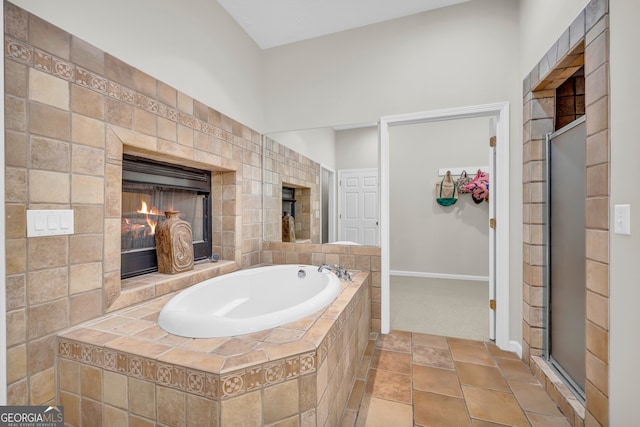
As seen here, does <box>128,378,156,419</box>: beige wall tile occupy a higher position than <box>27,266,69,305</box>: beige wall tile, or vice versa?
<box>27,266,69,305</box>: beige wall tile

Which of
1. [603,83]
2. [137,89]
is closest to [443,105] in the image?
[603,83]

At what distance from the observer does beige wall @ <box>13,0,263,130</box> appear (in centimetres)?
134

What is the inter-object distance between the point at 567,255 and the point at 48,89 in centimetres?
273

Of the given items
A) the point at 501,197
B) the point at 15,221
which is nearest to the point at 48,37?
the point at 15,221

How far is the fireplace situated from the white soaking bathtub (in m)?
0.48

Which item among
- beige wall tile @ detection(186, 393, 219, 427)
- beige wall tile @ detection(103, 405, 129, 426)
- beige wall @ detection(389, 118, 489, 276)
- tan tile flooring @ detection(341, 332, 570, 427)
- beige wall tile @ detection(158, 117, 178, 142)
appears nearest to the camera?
beige wall tile @ detection(186, 393, 219, 427)

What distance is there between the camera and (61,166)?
1.23 m

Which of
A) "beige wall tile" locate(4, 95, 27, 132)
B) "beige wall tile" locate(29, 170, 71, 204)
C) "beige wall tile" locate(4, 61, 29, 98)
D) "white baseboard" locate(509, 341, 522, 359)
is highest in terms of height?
"beige wall tile" locate(4, 61, 29, 98)

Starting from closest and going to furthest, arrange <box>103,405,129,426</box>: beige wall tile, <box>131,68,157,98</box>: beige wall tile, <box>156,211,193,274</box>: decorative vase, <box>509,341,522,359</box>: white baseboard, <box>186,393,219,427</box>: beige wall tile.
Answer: <box>186,393,219,427</box>: beige wall tile < <box>103,405,129,426</box>: beige wall tile < <box>131,68,157,98</box>: beige wall tile < <box>156,211,193,274</box>: decorative vase < <box>509,341,522,359</box>: white baseboard

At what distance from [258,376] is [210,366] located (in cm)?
17

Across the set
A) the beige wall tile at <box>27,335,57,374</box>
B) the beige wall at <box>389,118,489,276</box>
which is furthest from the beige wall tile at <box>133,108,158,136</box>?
the beige wall at <box>389,118,489,276</box>

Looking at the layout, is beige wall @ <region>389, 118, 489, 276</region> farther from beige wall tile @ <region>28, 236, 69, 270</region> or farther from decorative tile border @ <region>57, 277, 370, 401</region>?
beige wall tile @ <region>28, 236, 69, 270</region>

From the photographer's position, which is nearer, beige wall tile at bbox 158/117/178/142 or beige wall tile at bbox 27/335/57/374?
beige wall tile at bbox 27/335/57/374

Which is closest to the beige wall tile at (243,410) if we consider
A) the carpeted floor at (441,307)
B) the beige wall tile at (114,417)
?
the beige wall tile at (114,417)
